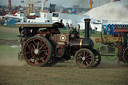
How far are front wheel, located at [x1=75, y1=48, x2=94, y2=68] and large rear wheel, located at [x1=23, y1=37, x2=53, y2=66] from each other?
98cm

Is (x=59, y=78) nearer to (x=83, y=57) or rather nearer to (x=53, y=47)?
(x=83, y=57)

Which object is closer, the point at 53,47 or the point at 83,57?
the point at 83,57

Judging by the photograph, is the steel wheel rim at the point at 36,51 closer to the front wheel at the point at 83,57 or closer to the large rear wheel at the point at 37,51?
the large rear wheel at the point at 37,51

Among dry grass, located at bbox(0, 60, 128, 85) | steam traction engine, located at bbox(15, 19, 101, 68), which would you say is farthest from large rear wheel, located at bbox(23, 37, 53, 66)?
dry grass, located at bbox(0, 60, 128, 85)

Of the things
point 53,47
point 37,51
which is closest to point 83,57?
point 53,47

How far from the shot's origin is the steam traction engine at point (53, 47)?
11.3 m

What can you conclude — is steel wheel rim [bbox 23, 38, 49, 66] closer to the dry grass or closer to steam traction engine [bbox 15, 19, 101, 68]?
steam traction engine [bbox 15, 19, 101, 68]

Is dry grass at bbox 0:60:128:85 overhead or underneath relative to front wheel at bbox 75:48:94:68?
underneath

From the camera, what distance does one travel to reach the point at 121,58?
12531 mm

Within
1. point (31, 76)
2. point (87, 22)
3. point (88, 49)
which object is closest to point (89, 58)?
point (88, 49)

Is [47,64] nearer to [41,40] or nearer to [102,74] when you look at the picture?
[41,40]

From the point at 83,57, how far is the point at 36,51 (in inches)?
66.6

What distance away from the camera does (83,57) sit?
1123cm

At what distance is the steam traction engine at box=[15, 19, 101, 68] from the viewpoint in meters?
11.3
